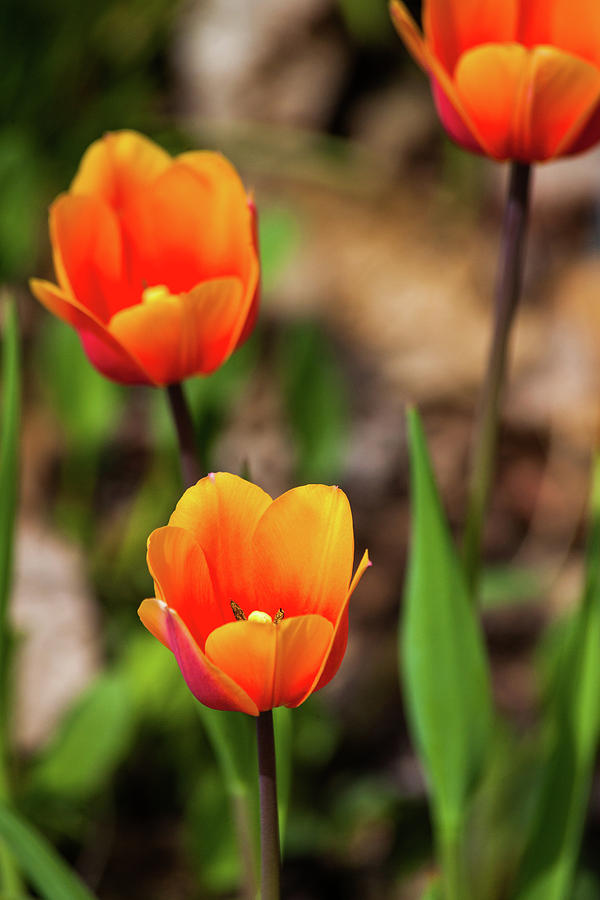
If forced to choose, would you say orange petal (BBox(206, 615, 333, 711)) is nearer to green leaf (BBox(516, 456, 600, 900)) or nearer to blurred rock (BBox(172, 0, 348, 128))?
green leaf (BBox(516, 456, 600, 900))

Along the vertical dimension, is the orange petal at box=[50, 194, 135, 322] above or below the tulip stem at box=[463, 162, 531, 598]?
above

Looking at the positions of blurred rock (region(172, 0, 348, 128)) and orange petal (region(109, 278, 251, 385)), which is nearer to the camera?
orange petal (region(109, 278, 251, 385))

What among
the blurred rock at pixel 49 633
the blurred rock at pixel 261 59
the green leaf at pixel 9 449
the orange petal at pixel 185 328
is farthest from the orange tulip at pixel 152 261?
the blurred rock at pixel 261 59

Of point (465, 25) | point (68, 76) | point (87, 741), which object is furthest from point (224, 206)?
point (68, 76)

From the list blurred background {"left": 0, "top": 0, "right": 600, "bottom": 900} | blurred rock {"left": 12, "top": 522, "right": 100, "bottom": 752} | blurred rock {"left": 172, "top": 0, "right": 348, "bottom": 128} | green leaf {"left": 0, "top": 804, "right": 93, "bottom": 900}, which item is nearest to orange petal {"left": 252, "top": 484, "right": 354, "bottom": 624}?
green leaf {"left": 0, "top": 804, "right": 93, "bottom": 900}

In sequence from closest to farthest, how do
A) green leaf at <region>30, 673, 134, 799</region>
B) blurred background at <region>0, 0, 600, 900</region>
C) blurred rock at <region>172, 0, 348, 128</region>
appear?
green leaf at <region>30, 673, 134, 799</region>, blurred background at <region>0, 0, 600, 900</region>, blurred rock at <region>172, 0, 348, 128</region>

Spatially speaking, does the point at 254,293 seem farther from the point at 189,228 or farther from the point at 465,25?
the point at 465,25
